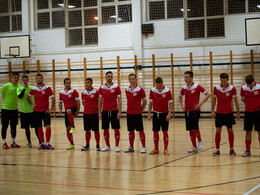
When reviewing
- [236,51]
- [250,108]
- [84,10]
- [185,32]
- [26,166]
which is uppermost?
[84,10]

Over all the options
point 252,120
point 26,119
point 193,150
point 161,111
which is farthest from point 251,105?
point 26,119

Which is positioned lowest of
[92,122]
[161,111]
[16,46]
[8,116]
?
[92,122]

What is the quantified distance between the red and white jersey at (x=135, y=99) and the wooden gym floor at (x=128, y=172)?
0.93m

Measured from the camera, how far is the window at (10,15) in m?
18.4

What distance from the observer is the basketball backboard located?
1708cm

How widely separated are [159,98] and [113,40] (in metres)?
10.1

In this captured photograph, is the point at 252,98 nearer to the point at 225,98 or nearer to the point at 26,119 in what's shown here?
the point at 225,98

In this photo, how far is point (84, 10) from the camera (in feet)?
57.2

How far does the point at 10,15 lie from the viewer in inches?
731

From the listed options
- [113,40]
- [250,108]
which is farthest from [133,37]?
[250,108]

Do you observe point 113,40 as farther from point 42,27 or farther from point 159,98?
point 159,98

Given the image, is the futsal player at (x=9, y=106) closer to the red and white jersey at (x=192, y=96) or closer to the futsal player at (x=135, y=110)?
the futsal player at (x=135, y=110)

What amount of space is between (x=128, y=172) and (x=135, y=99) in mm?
2237

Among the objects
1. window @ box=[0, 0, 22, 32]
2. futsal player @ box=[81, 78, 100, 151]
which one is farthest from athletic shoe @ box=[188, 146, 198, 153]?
window @ box=[0, 0, 22, 32]
